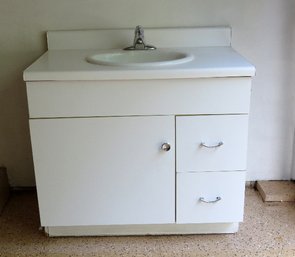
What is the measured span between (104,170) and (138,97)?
1.00 feet

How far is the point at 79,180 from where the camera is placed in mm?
1592

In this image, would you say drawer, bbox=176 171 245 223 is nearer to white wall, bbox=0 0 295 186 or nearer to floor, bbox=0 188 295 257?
floor, bbox=0 188 295 257

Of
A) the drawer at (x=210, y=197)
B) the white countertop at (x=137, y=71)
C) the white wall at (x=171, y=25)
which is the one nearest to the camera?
the white countertop at (x=137, y=71)

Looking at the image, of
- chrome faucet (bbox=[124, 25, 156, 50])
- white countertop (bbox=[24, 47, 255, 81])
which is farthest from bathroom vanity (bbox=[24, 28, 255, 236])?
chrome faucet (bbox=[124, 25, 156, 50])

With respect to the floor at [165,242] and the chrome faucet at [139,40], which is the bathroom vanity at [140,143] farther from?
the chrome faucet at [139,40]

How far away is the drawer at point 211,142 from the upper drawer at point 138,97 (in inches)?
1.5

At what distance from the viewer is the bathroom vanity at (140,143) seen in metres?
1.48

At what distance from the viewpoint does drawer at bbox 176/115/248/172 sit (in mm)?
1528

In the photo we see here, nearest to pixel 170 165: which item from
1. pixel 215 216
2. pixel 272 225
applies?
pixel 215 216

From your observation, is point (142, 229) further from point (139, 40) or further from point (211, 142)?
point (139, 40)

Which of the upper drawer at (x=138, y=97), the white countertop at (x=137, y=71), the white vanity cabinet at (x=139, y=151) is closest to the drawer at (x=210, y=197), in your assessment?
the white vanity cabinet at (x=139, y=151)

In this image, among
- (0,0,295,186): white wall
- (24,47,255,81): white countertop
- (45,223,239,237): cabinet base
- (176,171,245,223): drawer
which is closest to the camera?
(24,47,255,81): white countertop

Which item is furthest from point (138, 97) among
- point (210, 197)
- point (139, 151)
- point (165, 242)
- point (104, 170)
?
point (165, 242)

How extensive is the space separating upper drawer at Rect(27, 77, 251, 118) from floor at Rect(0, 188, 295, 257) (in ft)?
1.74
